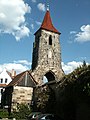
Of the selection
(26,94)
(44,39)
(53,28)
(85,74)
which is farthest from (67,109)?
(53,28)

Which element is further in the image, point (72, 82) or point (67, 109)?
point (67, 109)

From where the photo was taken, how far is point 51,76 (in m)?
56.0

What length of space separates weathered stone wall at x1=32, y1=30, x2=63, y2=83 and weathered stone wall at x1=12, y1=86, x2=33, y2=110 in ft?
22.0

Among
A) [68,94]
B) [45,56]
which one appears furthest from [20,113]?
[45,56]

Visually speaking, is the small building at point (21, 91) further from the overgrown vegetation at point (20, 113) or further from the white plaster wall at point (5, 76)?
the white plaster wall at point (5, 76)

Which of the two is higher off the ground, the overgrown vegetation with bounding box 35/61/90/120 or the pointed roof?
the pointed roof

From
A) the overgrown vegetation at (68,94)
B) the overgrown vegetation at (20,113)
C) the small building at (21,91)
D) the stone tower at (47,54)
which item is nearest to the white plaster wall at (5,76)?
the stone tower at (47,54)

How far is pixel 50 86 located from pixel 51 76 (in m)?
17.2

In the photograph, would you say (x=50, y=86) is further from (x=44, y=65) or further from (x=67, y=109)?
(x=44, y=65)

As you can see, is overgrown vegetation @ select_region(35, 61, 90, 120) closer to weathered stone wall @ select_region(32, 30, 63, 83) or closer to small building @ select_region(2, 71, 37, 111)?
small building @ select_region(2, 71, 37, 111)

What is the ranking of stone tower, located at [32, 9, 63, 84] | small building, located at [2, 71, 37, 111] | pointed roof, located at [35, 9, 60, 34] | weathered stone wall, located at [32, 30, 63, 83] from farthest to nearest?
pointed roof, located at [35, 9, 60, 34] < stone tower, located at [32, 9, 63, 84] < weathered stone wall, located at [32, 30, 63, 83] < small building, located at [2, 71, 37, 111]

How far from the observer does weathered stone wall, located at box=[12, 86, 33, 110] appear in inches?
1789

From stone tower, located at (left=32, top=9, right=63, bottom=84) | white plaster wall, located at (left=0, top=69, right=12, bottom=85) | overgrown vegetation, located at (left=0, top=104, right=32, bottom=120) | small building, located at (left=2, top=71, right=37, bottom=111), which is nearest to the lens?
overgrown vegetation, located at (left=0, top=104, right=32, bottom=120)

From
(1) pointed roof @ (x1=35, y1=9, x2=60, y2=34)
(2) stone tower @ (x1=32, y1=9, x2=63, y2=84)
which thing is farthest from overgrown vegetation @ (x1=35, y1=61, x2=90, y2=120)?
(1) pointed roof @ (x1=35, y1=9, x2=60, y2=34)
